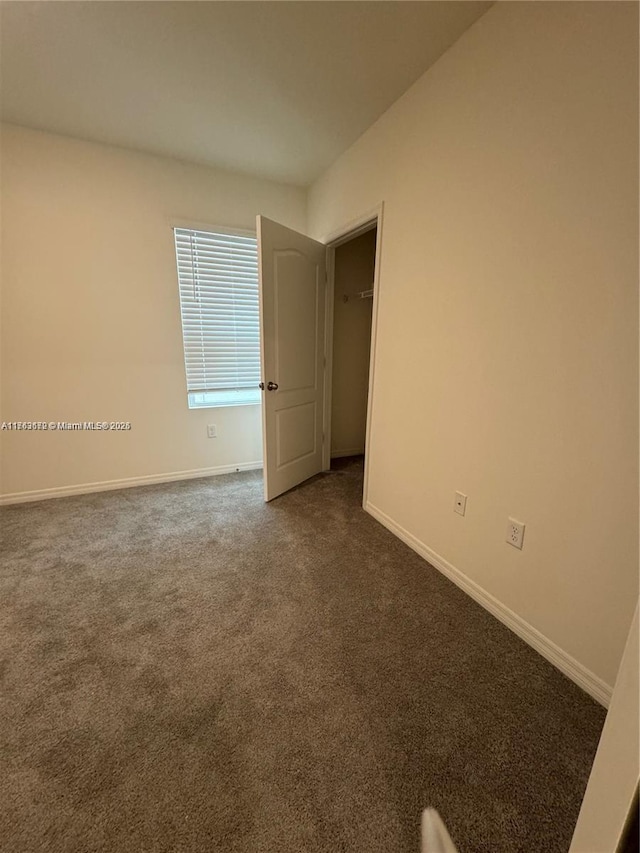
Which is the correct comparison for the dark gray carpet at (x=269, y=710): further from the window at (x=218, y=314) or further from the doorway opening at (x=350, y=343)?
the doorway opening at (x=350, y=343)

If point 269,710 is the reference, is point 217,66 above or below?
above

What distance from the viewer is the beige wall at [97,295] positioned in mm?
2346

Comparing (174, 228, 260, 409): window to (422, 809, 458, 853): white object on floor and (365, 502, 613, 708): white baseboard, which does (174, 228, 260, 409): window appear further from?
(422, 809, 458, 853): white object on floor

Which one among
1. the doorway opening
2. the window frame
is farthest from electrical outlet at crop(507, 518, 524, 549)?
the doorway opening

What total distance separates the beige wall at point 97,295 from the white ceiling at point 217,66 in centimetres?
27

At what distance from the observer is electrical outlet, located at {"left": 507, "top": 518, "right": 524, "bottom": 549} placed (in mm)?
1483

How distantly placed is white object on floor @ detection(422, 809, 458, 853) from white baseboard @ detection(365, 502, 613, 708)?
0.78 metres

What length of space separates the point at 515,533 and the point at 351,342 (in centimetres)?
246

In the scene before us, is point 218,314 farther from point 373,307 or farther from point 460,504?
point 460,504

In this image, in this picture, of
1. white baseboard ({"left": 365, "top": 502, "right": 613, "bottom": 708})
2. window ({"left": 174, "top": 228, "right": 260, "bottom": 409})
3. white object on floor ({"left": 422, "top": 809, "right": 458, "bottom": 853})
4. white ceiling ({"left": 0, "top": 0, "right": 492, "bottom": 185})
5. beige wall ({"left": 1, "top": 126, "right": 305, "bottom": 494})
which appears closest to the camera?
white object on floor ({"left": 422, "top": 809, "right": 458, "bottom": 853})

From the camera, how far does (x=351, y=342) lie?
3504 mm

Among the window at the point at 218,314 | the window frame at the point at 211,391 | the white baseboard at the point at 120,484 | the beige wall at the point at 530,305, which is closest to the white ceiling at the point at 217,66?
the beige wall at the point at 530,305

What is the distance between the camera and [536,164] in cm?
129

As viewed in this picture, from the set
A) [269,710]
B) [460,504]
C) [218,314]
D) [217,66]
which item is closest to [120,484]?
[218,314]
